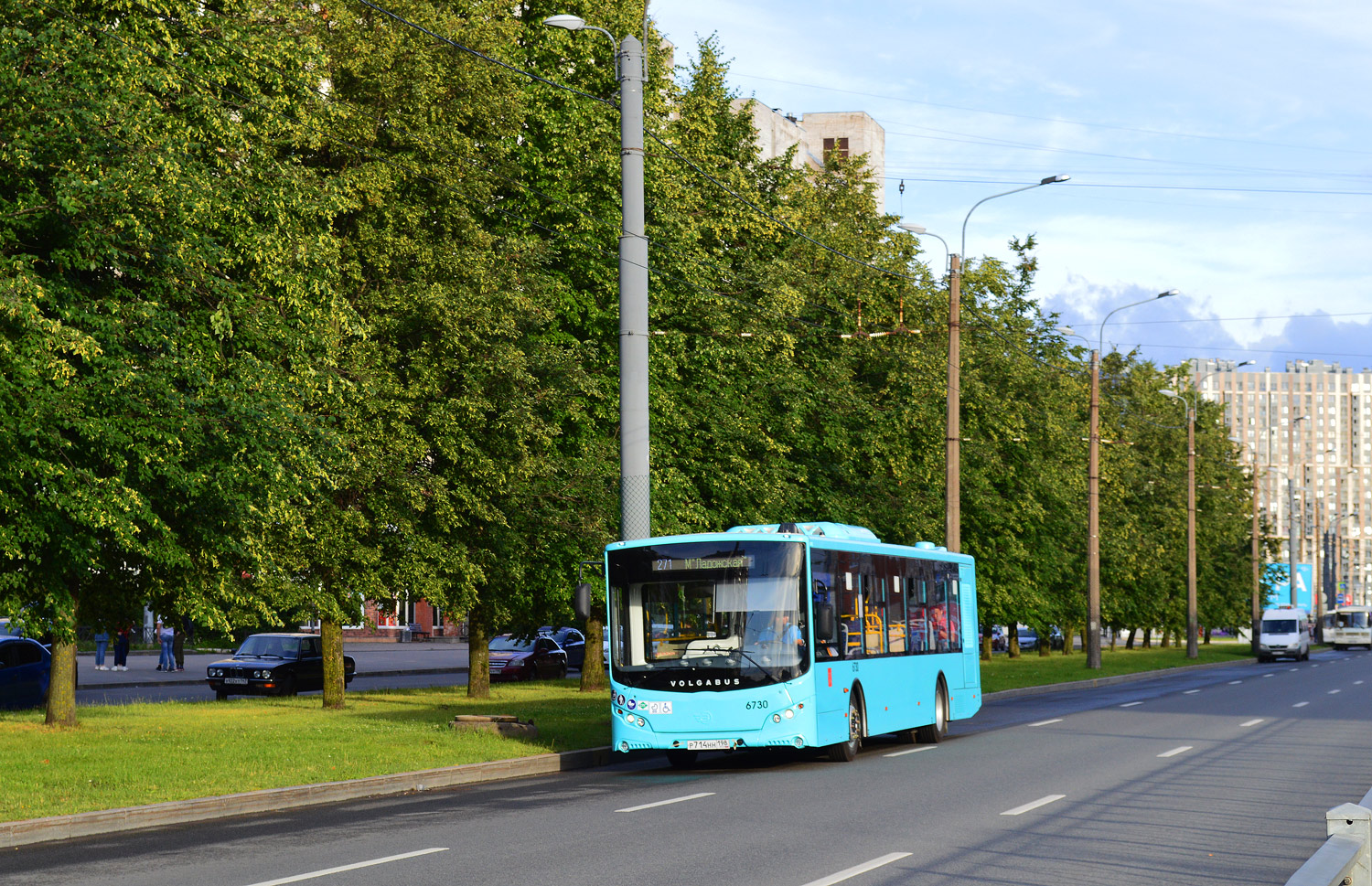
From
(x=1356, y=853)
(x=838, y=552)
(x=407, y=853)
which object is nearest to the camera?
(x=1356, y=853)

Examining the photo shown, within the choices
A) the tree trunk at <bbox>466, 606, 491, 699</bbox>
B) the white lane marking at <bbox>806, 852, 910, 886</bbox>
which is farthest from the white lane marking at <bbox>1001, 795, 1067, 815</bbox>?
the tree trunk at <bbox>466, 606, 491, 699</bbox>

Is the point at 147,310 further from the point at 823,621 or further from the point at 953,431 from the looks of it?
the point at 953,431

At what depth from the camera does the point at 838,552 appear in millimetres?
20234

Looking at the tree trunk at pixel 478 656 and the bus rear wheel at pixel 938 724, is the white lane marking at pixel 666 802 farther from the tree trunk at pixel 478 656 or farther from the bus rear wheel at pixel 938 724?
the tree trunk at pixel 478 656

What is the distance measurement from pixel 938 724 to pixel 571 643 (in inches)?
1116

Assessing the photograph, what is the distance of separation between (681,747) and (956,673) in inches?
322

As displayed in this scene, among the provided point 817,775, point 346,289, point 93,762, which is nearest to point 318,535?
point 346,289

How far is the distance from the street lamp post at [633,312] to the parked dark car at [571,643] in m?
29.3

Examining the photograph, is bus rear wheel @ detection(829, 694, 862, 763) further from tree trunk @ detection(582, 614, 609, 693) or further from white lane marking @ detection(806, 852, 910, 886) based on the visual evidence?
tree trunk @ detection(582, 614, 609, 693)

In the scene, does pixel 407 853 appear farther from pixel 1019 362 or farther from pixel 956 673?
pixel 1019 362

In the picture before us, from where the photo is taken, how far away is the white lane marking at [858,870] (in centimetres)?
999

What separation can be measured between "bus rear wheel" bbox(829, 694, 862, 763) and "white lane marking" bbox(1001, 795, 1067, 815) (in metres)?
4.94

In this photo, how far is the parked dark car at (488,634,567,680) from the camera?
43.7 meters

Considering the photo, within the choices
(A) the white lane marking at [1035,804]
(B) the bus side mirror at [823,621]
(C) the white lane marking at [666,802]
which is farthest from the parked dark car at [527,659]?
(A) the white lane marking at [1035,804]
